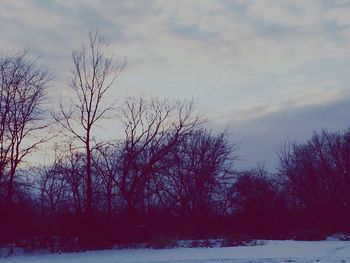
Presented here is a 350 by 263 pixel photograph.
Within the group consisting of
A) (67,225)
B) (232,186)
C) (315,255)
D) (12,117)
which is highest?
(12,117)

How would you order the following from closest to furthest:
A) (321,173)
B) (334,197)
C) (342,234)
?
(342,234), (334,197), (321,173)

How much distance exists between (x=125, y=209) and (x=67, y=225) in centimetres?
437

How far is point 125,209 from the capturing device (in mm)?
37438

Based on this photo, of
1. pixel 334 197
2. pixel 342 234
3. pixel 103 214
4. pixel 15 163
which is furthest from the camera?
pixel 334 197

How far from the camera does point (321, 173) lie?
62.3m

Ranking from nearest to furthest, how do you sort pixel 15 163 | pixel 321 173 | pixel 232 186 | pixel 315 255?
pixel 315 255 → pixel 15 163 → pixel 232 186 → pixel 321 173

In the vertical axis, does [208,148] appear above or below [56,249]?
above

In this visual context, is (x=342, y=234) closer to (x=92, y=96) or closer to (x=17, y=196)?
(x=92, y=96)

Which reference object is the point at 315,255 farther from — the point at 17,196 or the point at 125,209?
the point at 17,196

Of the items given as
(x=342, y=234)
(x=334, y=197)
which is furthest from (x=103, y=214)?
(x=334, y=197)

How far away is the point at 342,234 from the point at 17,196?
28029 millimetres

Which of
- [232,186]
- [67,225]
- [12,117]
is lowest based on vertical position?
[67,225]

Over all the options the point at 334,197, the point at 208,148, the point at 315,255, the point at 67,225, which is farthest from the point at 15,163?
the point at 334,197

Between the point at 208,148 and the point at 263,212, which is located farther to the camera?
the point at 208,148
